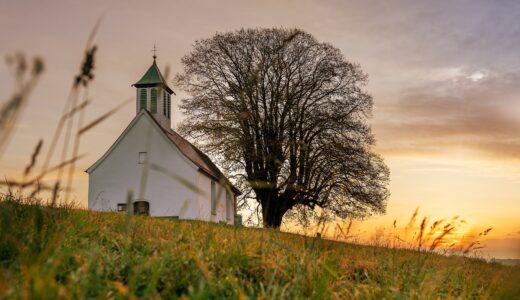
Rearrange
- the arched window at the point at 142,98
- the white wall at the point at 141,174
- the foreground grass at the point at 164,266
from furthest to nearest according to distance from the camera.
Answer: the arched window at the point at 142,98 < the white wall at the point at 141,174 < the foreground grass at the point at 164,266

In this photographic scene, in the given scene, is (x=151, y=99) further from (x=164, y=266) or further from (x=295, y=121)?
(x=164, y=266)

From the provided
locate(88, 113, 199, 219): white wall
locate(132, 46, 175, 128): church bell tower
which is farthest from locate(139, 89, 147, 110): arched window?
locate(88, 113, 199, 219): white wall

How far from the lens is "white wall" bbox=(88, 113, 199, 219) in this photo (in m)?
29.6

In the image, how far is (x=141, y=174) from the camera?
1192 inches

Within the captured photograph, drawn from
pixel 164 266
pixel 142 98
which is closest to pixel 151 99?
pixel 142 98

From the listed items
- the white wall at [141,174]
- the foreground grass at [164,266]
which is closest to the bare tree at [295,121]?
the white wall at [141,174]

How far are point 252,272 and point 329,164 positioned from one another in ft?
87.1

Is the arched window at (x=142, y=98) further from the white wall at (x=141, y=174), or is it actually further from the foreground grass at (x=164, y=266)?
the foreground grass at (x=164, y=266)

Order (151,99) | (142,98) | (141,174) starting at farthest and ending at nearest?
(142,98), (151,99), (141,174)

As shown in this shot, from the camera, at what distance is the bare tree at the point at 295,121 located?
3094cm

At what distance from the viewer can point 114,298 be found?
3.51 m

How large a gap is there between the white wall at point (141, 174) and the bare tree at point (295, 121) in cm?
193

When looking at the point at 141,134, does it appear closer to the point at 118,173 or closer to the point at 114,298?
the point at 118,173

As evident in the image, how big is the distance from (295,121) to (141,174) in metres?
8.95
